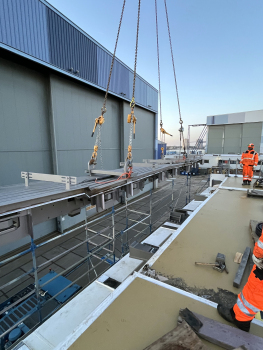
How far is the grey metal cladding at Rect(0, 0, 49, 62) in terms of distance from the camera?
20.0 feet

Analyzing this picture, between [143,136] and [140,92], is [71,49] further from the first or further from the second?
[143,136]

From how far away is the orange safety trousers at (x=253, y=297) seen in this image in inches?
66.7

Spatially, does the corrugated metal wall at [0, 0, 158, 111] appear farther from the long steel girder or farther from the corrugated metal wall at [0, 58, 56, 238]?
the long steel girder

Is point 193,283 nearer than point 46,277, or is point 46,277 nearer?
point 193,283

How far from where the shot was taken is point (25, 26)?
664cm

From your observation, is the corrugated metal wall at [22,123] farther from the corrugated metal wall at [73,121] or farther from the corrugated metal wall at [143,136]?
the corrugated metal wall at [143,136]

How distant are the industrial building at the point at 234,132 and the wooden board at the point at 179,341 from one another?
2349 centimetres

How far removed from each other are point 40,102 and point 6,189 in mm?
6145

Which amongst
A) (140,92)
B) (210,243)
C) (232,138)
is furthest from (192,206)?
(232,138)

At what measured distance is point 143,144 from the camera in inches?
639

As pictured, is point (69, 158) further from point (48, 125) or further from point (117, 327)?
point (117, 327)

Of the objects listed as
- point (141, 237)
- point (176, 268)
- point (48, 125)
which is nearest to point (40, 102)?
point (48, 125)

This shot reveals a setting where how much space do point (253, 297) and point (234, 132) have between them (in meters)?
23.5

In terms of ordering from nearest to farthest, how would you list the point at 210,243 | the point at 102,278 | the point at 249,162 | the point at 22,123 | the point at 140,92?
the point at 102,278 → the point at 210,243 → the point at 22,123 → the point at 249,162 → the point at 140,92
